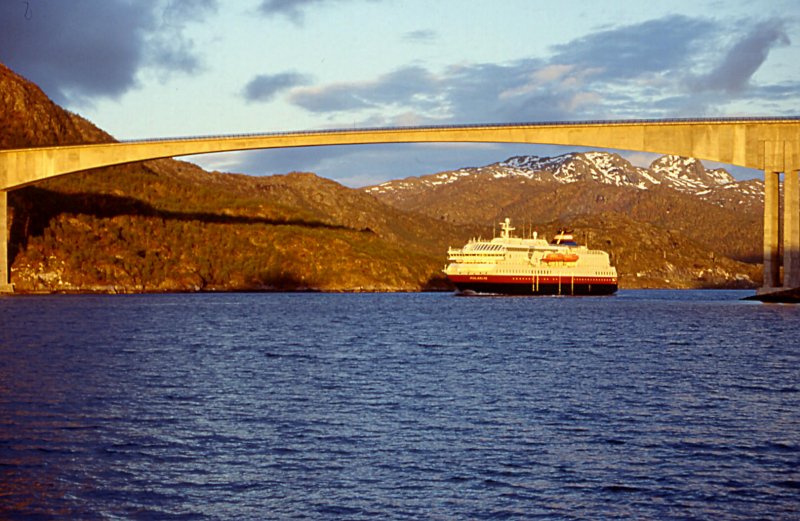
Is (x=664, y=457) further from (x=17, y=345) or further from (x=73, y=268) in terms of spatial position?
(x=73, y=268)

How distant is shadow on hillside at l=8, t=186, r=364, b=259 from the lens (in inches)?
4781

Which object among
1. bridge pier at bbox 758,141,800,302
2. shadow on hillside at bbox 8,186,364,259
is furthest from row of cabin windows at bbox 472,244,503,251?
shadow on hillside at bbox 8,186,364,259

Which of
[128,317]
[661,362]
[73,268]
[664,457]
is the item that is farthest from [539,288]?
[664,457]

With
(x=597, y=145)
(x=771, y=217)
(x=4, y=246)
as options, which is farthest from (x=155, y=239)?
(x=771, y=217)

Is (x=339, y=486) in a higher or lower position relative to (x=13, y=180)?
lower

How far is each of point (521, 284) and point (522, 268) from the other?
1.89 meters

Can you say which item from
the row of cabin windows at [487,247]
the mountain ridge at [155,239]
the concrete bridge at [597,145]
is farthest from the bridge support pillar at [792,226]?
the mountain ridge at [155,239]

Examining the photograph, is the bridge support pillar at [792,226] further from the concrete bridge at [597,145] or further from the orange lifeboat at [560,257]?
the orange lifeboat at [560,257]

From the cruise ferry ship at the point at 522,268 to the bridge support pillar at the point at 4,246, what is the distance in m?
47.3

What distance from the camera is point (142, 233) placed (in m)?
140

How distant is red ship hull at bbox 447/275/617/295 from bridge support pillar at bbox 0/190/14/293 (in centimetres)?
4756

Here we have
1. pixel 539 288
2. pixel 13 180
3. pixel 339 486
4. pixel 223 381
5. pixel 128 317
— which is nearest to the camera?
pixel 339 486

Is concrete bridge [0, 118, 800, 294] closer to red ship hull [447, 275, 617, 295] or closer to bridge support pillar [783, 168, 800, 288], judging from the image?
bridge support pillar [783, 168, 800, 288]

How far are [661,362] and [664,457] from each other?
17.7 metres
